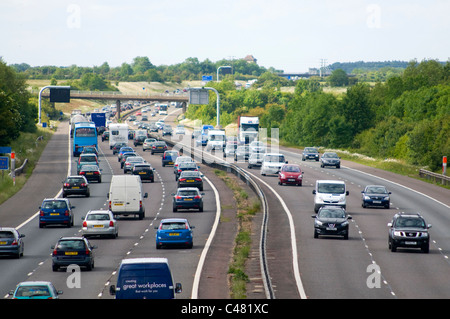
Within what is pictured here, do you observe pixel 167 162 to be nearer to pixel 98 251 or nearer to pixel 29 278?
pixel 98 251

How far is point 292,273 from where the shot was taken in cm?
3259

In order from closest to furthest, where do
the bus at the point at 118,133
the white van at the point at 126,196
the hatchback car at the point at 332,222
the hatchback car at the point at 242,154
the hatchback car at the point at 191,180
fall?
1. the hatchback car at the point at 332,222
2. the white van at the point at 126,196
3. the hatchback car at the point at 191,180
4. the hatchback car at the point at 242,154
5. the bus at the point at 118,133

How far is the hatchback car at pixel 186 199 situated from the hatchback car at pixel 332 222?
13.0m

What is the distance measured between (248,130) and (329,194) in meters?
55.8

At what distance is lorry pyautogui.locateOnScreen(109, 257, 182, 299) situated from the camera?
2233 centimetres

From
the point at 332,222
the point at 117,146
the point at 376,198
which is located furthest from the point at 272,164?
the point at 117,146

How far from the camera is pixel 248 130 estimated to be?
347 feet

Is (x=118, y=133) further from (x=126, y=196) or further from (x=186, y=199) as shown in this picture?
(x=126, y=196)

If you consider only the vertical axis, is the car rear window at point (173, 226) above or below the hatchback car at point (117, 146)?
above

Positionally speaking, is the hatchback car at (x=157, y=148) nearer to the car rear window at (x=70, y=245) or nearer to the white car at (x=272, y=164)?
the white car at (x=272, y=164)

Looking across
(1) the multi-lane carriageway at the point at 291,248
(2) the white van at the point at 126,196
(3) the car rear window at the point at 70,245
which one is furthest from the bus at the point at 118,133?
(3) the car rear window at the point at 70,245

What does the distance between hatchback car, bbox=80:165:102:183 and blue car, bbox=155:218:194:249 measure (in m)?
32.9

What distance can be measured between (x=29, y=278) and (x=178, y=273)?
5.52 meters

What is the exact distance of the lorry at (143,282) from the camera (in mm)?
22328
